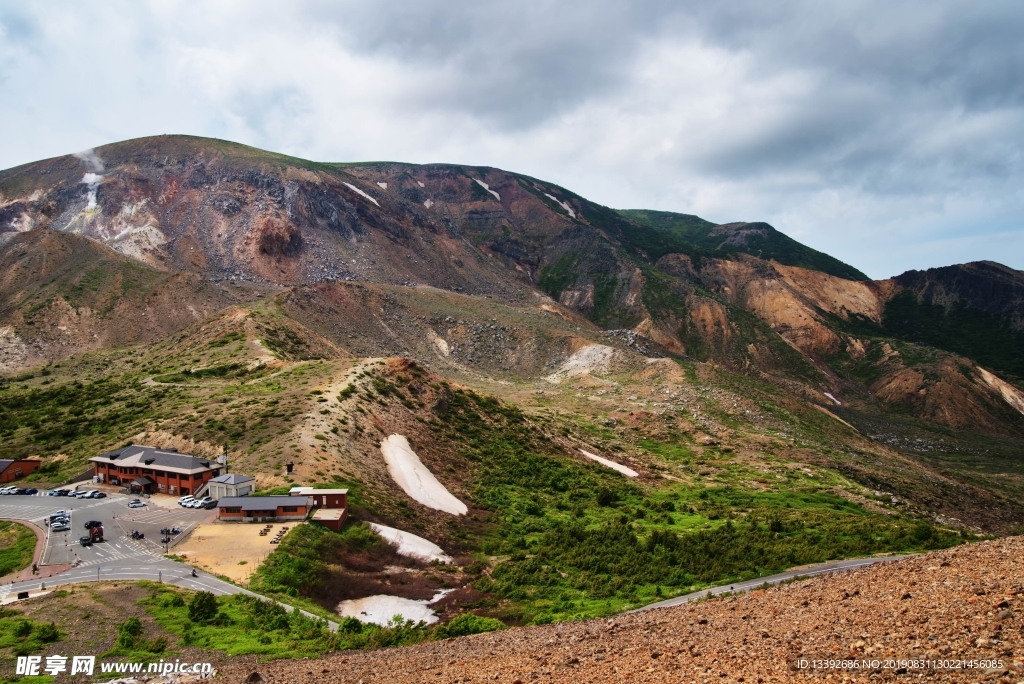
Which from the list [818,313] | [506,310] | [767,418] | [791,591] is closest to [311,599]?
[791,591]

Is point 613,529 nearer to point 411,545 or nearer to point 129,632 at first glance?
point 411,545

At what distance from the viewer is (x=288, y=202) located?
122 m

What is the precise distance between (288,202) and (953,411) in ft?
406

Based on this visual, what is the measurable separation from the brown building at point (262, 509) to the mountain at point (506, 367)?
3361 millimetres

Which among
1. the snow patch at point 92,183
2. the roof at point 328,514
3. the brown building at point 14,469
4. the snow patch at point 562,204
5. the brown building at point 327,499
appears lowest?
the roof at point 328,514

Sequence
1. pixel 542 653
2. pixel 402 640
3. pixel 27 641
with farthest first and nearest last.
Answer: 1. pixel 402 640
2. pixel 27 641
3. pixel 542 653

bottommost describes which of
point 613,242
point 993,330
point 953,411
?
point 953,411

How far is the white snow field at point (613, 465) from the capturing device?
2111 inches

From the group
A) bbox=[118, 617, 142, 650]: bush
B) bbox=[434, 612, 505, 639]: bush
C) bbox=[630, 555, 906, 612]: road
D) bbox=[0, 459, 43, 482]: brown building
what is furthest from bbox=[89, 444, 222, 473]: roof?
bbox=[630, 555, 906, 612]: road

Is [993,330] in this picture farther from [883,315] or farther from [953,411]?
[953,411]

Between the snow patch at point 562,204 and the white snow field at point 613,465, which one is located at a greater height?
the snow patch at point 562,204

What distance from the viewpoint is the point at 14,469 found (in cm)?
3716

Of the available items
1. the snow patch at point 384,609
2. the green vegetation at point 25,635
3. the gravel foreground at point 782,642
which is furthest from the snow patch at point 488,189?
the green vegetation at point 25,635

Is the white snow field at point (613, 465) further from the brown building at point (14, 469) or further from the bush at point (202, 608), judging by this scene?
the brown building at point (14, 469)
